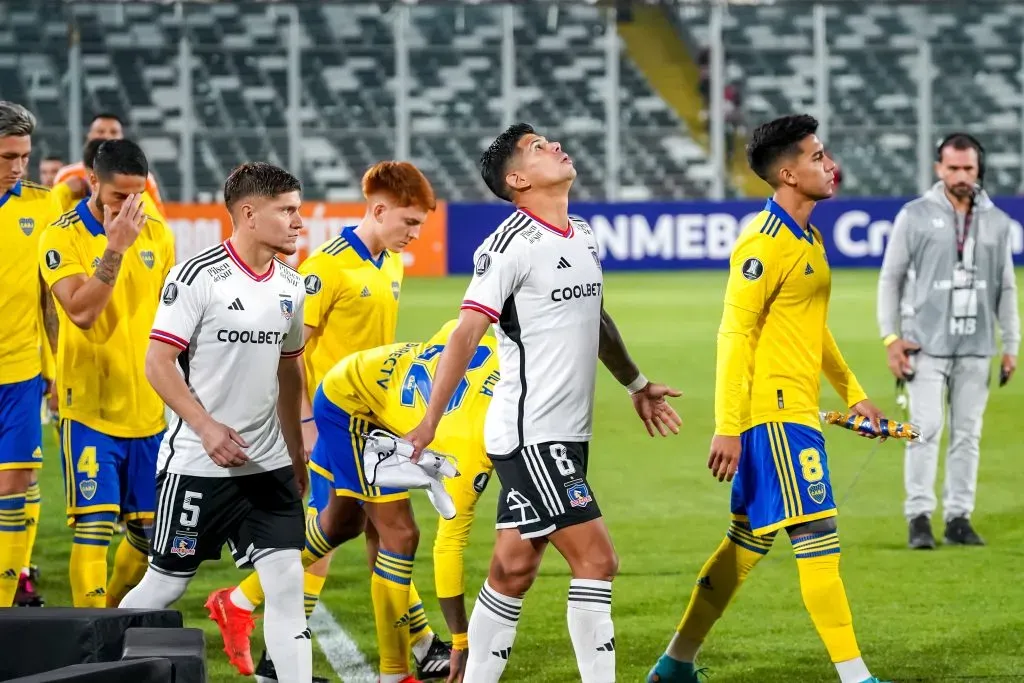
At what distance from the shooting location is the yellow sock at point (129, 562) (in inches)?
245

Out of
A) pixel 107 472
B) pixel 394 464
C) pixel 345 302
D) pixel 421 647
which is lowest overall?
pixel 421 647

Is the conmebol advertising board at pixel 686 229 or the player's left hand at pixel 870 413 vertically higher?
the player's left hand at pixel 870 413

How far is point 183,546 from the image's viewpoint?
5.06 meters

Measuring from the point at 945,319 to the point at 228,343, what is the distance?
463 centimetres

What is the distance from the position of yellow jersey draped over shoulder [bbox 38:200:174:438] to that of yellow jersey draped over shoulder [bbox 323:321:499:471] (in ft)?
2.67

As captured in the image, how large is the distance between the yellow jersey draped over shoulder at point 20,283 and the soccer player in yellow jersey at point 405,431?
1249mm

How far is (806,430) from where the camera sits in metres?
5.43

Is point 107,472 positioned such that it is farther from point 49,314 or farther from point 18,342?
point 49,314

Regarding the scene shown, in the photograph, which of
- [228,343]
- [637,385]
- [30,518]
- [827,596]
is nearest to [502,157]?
[637,385]

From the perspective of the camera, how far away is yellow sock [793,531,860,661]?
5.25m

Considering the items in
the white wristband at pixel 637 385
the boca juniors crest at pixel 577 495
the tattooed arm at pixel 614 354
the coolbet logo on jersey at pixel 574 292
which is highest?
the coolbet logo on jersey at pixel 574 292

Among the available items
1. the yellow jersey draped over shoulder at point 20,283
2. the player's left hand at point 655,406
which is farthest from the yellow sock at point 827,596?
the yellow jersey draped over shoulder at point 20,283

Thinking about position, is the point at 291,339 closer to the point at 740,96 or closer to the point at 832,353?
the point at 832,353

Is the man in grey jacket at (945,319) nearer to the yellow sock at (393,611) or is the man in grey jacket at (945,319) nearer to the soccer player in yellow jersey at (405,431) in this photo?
the soccer player in yellow jersey at (405,431)
